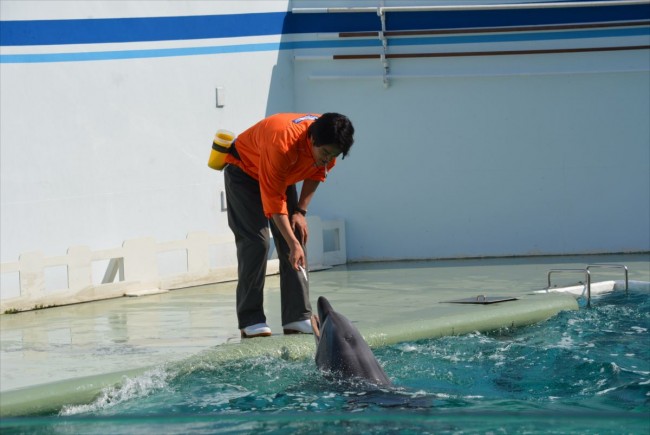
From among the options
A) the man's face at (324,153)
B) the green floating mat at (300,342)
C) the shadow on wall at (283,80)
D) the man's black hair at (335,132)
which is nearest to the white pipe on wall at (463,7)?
the shadow on wall at (283,80)

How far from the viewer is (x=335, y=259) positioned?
1023 cm

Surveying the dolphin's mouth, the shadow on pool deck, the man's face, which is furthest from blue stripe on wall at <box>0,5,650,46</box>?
the dolphin's mouth

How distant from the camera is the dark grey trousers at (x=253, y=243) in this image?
223 inches

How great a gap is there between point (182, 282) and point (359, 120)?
8.83 ft

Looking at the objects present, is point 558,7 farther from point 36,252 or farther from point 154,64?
point 36,252

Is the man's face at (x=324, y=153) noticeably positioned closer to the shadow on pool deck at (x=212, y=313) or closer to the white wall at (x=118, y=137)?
the shadow on pool deck at (x=212, y=313)

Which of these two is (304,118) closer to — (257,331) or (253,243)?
(253,243)

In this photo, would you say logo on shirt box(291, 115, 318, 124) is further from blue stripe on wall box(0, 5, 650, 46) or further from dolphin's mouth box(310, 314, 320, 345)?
blue stripe on wall box(0, 5, 650, 46)

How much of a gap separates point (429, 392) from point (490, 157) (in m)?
6.25

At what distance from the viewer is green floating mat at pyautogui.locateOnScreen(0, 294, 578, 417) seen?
14.3 feet

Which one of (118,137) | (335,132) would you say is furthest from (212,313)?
(335,132)

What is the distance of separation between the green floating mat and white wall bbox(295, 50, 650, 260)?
3.51m

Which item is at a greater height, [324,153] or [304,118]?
[304,118]

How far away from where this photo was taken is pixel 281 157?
5133mm
